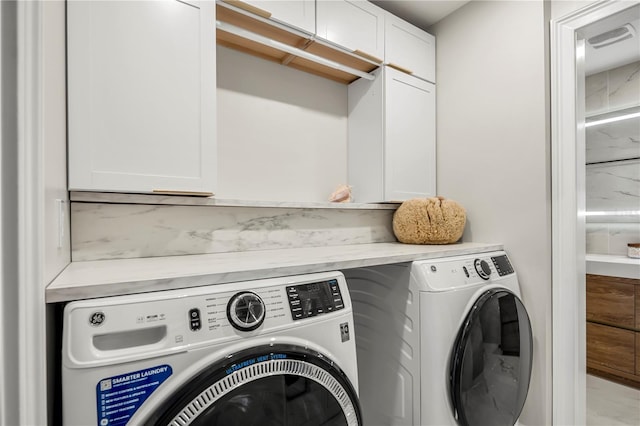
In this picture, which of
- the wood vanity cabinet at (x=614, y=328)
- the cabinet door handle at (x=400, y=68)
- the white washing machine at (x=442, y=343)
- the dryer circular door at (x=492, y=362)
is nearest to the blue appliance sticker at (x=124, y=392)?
the white washing machine at (x=442, y=343)

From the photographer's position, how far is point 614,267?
2.35 meters

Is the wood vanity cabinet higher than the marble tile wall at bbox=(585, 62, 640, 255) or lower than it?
lower

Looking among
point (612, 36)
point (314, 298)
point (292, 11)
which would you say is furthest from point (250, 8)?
point (612, 36)

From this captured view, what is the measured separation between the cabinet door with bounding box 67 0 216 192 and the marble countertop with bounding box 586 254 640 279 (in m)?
2.72

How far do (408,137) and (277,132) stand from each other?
823mm

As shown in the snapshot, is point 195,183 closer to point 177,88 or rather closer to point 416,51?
point 177,88

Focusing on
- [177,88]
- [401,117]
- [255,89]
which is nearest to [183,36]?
[177,88]

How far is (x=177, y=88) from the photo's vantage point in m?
1.32

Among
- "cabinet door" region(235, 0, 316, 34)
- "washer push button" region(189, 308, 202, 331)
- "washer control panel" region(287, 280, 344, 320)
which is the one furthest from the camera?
"cabinet door" region(235, 0, 316, 34)

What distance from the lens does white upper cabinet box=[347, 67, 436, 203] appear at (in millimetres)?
1996

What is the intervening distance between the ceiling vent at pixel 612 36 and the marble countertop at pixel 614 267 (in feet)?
5.00

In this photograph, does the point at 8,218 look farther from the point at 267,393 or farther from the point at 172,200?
the point at 172,200

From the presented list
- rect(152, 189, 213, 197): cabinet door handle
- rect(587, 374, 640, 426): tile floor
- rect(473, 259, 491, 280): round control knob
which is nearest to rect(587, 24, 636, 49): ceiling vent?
rect(473, 259, 491, 280): round control knob

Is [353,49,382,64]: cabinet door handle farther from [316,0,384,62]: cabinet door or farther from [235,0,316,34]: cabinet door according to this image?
[235,0,316,34]: cabinet door
